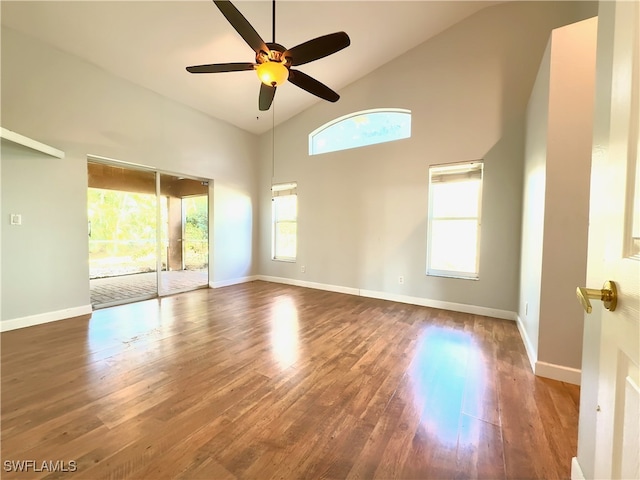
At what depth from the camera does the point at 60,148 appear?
10.7 feet

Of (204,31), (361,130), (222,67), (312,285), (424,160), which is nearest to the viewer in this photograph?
(222,67)

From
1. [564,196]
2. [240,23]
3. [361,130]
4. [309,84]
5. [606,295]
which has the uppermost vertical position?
[361,130]

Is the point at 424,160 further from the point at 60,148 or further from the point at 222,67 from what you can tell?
the point at 60,148

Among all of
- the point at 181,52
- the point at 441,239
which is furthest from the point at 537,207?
the point at 181,52

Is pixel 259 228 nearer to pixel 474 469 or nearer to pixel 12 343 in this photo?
pixel 12 343

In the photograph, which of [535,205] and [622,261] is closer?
[622,261]

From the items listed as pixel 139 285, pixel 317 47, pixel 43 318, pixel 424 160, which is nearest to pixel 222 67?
pixel 317 47

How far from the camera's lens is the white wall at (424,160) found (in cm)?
332

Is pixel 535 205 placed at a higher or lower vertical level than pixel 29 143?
lower

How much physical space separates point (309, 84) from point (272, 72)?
507mm

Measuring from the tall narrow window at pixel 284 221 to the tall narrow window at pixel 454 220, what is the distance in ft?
9.04

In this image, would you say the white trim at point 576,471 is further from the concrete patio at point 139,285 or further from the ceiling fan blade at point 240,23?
the concrete patio at point 139,285

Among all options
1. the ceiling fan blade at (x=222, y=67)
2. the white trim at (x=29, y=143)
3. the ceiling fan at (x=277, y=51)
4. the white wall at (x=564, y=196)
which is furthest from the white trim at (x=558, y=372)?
the white trim at (x=29, y=143)

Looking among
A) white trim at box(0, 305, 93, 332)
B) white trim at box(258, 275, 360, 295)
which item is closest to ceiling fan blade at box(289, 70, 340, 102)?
white trim at box(258, 275, 360, 295)
